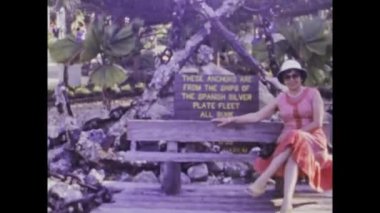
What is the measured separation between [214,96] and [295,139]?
1.31 feet

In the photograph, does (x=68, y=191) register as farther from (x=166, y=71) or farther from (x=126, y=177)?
(x=166, y=71)

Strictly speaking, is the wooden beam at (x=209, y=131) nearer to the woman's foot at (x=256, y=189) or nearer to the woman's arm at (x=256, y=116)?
the woman's arm at (x=256, y=116)

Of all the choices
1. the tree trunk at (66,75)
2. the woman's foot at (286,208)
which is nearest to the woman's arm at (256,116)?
the woman's foot at (286,208)

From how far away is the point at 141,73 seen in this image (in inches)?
130

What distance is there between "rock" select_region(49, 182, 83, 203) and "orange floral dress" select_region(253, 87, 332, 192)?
0.80 meters

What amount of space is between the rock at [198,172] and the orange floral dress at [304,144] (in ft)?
0.73

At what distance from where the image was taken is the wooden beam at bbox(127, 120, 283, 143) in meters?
3.29

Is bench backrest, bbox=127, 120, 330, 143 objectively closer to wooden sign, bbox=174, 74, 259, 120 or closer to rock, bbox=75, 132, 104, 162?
wooden sign, bbox=174, 74, 259, 120

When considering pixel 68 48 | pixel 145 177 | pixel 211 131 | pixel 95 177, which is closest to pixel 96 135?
pixel 95 177

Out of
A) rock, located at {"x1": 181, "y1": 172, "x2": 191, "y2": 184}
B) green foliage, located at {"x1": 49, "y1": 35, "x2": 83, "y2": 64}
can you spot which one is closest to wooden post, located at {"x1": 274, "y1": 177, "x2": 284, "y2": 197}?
rock, located at {"x1": 181, "y1": 172, "x2": 191, "y2": 184}

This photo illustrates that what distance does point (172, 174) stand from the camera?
10.8ft

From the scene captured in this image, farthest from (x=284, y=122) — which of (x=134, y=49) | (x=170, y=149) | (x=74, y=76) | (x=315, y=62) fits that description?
(x=74, y=76)

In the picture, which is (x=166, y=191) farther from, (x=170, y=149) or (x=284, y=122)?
(x=284, y=122)
